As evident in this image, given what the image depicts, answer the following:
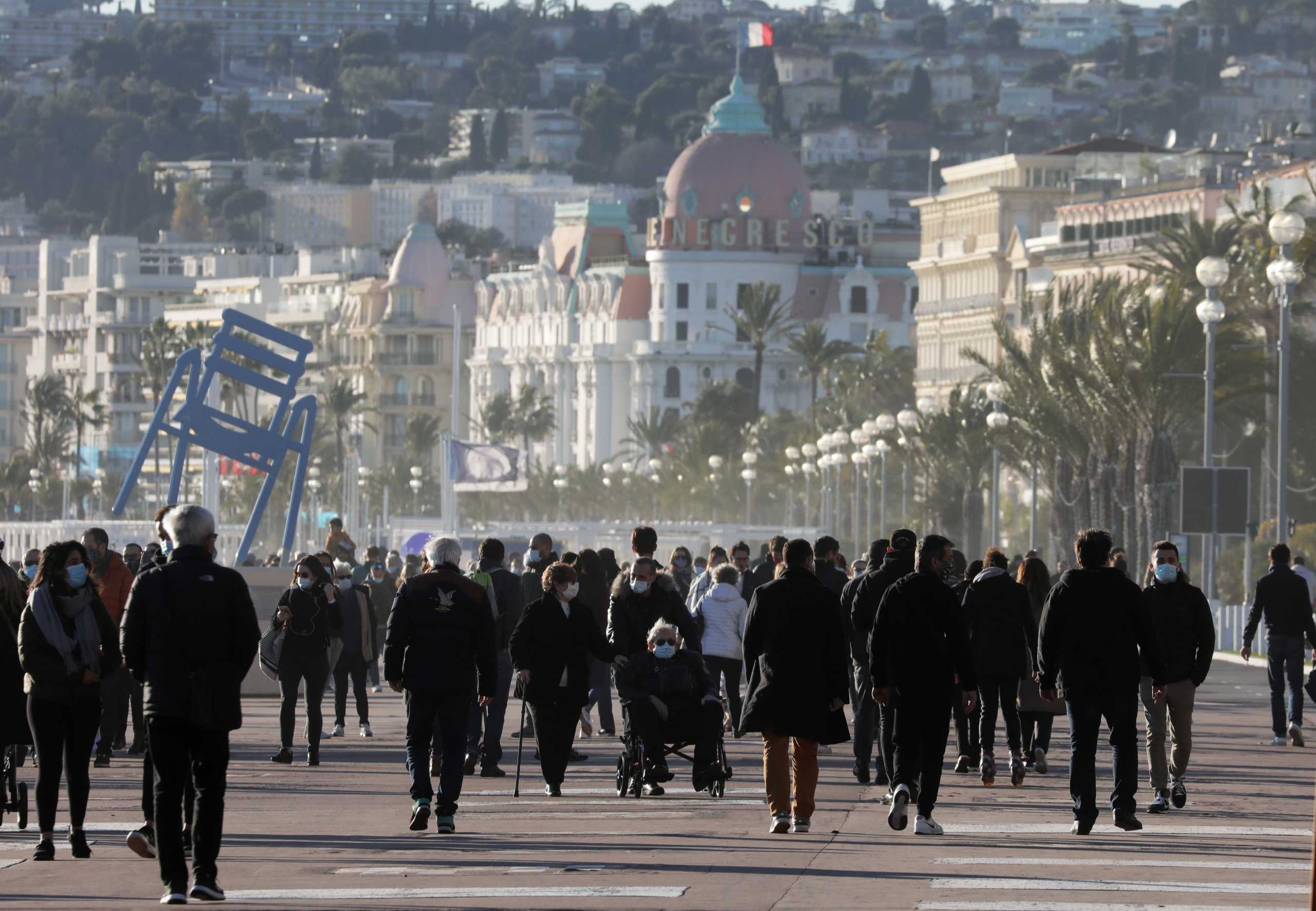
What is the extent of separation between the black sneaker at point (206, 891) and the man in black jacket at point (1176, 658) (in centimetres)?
634

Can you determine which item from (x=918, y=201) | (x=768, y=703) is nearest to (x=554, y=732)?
(x=768, y=703)

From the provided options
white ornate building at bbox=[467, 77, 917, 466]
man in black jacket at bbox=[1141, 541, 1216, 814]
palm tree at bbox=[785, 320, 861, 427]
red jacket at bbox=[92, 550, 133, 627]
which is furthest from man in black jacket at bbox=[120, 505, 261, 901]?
white ornate building at bbox=[467, 77, 917, 466]

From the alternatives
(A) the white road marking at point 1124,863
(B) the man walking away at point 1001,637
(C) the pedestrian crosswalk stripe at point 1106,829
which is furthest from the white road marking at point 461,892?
(B) the man walking away at point 1001,637

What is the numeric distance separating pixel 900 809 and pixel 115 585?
668 cm

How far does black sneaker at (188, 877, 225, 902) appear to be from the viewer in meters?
14.5

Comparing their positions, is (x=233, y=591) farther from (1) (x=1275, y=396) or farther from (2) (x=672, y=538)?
(2) (x=672, y=538)

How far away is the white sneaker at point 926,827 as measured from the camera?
1759cm

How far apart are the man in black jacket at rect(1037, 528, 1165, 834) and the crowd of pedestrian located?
11mm

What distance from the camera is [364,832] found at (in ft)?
59.0

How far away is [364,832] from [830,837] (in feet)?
7.75

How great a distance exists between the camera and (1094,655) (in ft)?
58.4

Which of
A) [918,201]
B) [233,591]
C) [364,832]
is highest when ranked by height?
[918,201]

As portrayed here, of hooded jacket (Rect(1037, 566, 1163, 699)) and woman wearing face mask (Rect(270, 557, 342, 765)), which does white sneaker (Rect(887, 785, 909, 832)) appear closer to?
hooded jacket (Rect(1037, 566, 1163, 699))

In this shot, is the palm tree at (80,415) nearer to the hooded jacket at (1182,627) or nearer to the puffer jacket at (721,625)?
the puffer jacket at (721,625)
